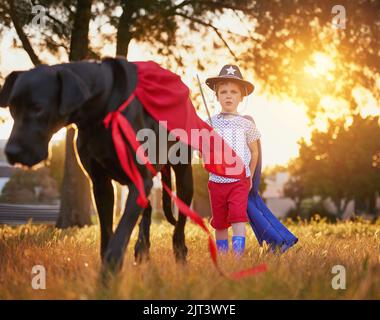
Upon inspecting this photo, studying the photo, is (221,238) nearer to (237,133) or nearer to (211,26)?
(237,133)

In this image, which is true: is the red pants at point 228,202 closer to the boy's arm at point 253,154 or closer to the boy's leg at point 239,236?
the boy's leg at point 239,236

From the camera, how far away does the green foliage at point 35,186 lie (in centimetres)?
3341

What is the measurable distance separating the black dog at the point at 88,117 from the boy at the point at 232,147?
163 centimetres

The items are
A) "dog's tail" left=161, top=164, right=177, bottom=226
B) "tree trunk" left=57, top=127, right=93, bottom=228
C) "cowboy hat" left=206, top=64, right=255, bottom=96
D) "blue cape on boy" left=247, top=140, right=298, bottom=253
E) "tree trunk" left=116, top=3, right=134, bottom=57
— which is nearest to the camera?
"dog's tail" left=161, top=164, right=177, bottom=226

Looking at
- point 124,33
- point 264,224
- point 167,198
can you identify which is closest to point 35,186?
point 124,33

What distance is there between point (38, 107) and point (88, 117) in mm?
345

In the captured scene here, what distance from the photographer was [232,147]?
5.22 meters

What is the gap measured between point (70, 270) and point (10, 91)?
49.9 inches

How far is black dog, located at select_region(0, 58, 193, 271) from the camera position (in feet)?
9.73

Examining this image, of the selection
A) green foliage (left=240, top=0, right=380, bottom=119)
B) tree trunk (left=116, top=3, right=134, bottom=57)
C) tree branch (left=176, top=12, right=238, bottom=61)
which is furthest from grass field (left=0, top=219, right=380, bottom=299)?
tree branch (left=176, top=12, right=238, bottom=61)

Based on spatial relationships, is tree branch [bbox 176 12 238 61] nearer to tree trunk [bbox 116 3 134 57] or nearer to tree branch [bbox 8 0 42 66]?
tree trunk [bbox 116 3 134 57]

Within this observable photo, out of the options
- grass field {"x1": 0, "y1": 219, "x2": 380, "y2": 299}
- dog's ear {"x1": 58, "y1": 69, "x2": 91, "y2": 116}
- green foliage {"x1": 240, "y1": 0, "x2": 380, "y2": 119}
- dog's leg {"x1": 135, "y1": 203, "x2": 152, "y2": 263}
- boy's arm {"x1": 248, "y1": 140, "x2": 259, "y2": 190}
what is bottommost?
grass field {"x1": 0, "y1": 219, "x2": 380, "y2": 299}

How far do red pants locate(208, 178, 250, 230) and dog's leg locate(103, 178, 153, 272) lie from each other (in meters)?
1.97

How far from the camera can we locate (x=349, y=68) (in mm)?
10586
